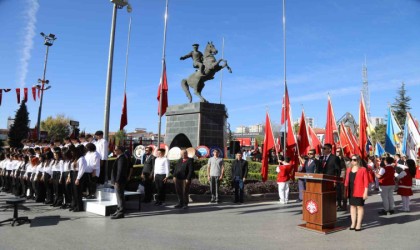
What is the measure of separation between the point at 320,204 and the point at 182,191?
4.46 metres

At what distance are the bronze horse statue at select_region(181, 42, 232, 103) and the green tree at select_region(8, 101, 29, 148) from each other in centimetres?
3796

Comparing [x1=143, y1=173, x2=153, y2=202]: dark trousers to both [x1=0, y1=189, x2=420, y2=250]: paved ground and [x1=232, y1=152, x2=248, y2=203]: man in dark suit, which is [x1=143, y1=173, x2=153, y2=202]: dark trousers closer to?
[x1=0, y1=189, x2=420, y2=250]: paved ground

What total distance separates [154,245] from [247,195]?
665 centimetres

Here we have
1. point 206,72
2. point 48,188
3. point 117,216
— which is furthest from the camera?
point 206,72

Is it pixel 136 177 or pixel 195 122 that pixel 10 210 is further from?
pixel 195 122

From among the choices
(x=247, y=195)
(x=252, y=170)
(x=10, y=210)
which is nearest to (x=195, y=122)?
(x=252, y=170)

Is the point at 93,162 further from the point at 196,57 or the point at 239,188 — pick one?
the point at 196,57

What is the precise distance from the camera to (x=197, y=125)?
55.0ft

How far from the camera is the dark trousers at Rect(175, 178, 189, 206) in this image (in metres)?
9.88

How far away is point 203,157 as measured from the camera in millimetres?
16422

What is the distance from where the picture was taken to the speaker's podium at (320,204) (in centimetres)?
682

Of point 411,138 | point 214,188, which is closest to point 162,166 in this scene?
point 214,188

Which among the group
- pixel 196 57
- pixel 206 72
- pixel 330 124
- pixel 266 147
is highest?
pixel 196 57

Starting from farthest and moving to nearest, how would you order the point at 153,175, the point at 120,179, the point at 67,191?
the point at 153,175
the point at 67,191
the point at 120,179
